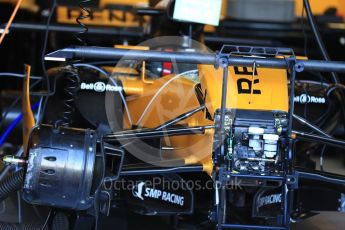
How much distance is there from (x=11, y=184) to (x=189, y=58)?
0.84 m

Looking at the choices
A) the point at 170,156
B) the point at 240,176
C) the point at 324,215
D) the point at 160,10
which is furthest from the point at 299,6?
the point at 240,176

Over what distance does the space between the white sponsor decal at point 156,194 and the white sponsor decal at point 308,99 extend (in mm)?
848

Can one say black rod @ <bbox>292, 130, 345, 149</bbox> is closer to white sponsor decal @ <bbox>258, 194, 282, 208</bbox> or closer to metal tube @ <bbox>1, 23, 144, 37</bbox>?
white sponsor decal @ <bbox>258, 194, 282, 208</bbox>

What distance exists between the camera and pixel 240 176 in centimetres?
209

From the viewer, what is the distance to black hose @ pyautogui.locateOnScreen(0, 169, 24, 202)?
2.34 metres

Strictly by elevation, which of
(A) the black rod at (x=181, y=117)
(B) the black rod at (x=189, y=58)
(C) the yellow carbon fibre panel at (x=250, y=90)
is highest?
(B) the black rod at (x=189, y=58)

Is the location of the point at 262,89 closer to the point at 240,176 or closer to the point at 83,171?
the point at 240,176

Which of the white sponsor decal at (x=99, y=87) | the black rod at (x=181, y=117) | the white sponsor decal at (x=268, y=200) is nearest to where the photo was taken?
the black rod at (x=181, y=117)

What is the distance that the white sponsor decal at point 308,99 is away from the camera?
3.07 meters

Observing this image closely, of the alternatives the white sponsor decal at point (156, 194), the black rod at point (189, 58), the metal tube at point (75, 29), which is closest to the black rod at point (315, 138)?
the black rod at point (189, 58)

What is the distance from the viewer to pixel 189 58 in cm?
221

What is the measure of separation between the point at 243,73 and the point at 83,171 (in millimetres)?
713

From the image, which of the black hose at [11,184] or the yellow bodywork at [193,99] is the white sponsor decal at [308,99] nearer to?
the yellow bodywork at [193,99]

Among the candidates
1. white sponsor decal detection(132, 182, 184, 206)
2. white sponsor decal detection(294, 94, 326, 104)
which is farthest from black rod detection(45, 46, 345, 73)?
white sponsor decal detection(294, 94, 326, 104)
